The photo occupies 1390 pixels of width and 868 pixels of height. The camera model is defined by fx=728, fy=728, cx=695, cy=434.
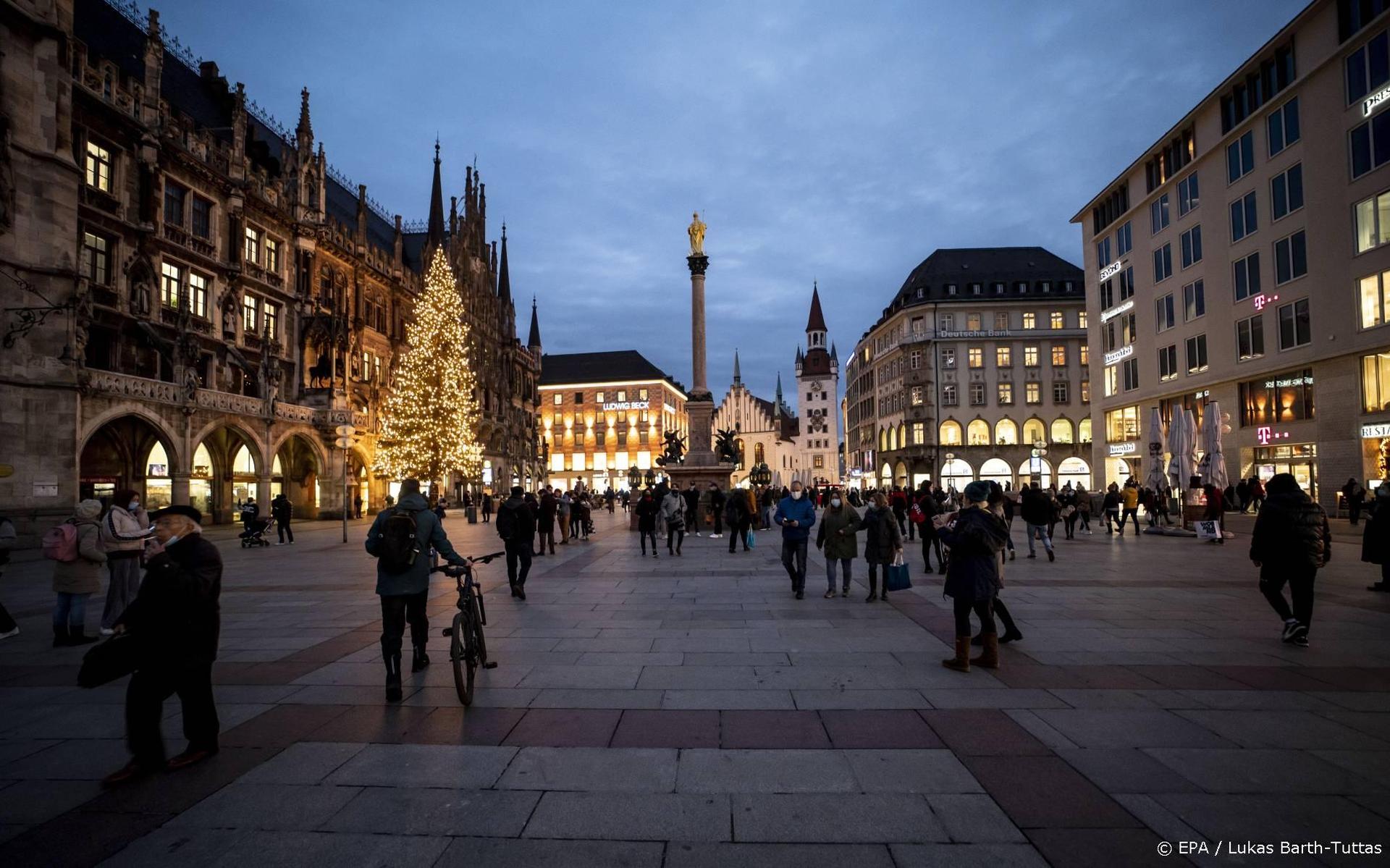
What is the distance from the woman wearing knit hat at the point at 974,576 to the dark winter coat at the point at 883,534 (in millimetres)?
3922

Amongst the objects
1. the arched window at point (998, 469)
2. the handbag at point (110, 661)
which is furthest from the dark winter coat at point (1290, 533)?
the arched window at point (998, 469)

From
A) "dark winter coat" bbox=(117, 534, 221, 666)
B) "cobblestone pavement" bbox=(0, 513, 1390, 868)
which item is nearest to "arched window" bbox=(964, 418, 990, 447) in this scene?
"cobblestone pavement" bbox=(0, 513, 1390, 868)

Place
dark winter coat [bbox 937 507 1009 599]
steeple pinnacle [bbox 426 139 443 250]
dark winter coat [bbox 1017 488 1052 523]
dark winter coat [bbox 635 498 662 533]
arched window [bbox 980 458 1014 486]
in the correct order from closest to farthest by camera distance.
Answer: dark winter coat [bbox 937 507 1009 599] < dark winter coat [bbox 1017 488 1052 523] < dark winter coat [bbox 635 498 662 533] < steeple pinnacle [bbox 426 139 443 250] < arched window [bbox 980 458 1014 486]

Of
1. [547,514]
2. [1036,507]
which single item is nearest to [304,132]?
[547,514]

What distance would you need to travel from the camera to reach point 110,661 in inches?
177

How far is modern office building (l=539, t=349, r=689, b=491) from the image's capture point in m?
105

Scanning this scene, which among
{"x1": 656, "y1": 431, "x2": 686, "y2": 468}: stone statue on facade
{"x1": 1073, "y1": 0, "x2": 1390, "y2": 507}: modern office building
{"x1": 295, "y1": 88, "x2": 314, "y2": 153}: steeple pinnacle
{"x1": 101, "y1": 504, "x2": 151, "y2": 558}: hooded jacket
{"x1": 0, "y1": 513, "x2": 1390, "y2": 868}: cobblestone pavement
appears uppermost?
{"x1": 295, "y1": 88, "x2": 314, "y2": 153}: steeple pinnacle

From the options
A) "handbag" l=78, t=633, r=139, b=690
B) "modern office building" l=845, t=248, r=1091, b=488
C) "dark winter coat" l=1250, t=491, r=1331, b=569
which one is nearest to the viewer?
"handbag" l=78, t=633, r=139, b=690

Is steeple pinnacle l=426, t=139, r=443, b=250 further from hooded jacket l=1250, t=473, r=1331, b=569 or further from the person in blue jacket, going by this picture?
hooded jacket l=1250, t=473, r=1331, b=569

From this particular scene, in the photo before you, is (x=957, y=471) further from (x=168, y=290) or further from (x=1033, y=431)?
(x=168, y=290)

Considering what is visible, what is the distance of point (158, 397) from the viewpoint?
28156 millimetres

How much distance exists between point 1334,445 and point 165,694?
3768 cm

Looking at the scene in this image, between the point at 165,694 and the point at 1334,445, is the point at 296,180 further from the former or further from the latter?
the point at 1334,445

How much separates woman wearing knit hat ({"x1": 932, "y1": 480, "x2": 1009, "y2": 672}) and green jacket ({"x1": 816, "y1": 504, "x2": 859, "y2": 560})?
14.5 ft
